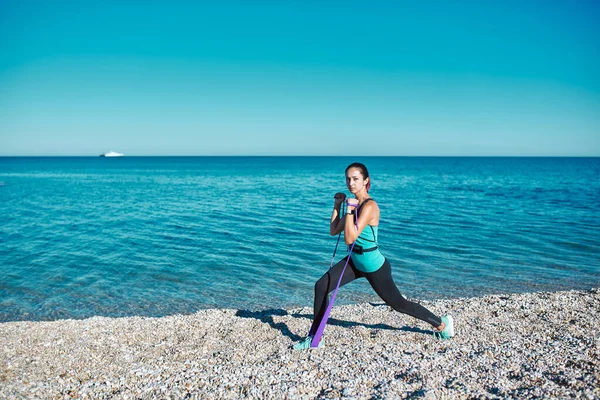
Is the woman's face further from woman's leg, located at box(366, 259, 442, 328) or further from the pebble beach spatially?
the pebble beach

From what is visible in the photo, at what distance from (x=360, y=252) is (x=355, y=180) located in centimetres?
106

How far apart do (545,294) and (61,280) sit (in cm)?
1371

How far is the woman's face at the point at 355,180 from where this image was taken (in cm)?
551

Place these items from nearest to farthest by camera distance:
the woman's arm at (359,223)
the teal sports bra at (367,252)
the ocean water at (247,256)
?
the woman's arm at (359,223)
the teal sports bra at (367,252)
the ocean water at (247,256)

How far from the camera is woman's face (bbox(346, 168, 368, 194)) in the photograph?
5508 mm

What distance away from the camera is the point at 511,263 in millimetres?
13844

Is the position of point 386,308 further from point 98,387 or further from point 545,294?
point 98,387

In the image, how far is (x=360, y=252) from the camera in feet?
18.7

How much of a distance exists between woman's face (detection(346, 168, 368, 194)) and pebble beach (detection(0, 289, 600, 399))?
2513 mm

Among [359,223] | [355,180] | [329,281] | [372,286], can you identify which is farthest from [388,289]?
[355,180]

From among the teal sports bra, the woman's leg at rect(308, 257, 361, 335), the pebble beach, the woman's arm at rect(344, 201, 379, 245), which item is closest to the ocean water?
the pebble beach

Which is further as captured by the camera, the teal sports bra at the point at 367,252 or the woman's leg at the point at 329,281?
the woman's leg at the point at 329,281

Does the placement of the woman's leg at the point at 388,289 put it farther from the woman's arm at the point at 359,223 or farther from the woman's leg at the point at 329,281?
the woman's arm at the point at 359,223

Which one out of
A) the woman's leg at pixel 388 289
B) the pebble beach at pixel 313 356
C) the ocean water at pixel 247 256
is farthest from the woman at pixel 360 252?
the ocean water at pixel 247 256
